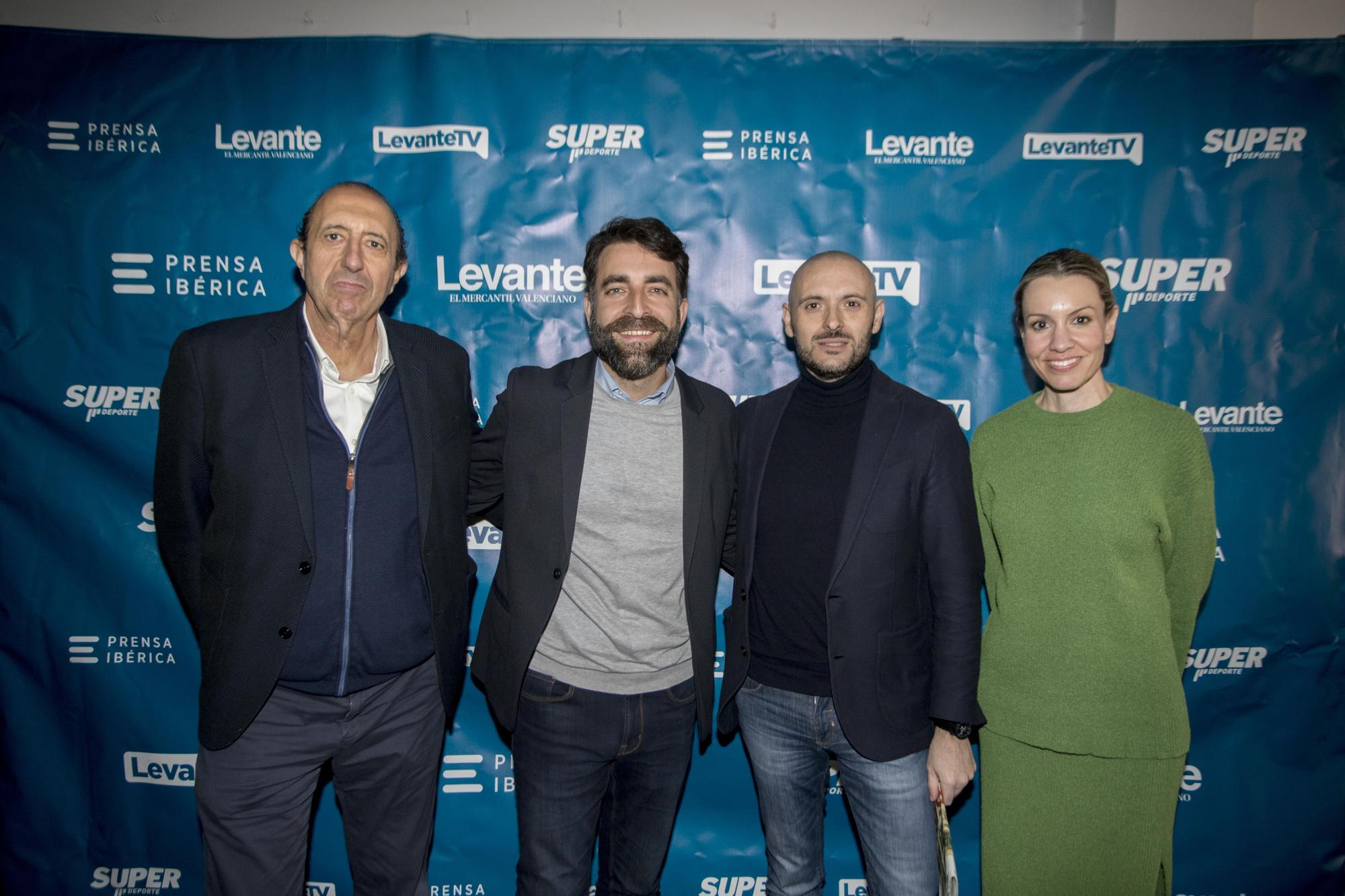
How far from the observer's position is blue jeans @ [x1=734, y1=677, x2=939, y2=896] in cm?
177

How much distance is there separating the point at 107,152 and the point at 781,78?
258 cm

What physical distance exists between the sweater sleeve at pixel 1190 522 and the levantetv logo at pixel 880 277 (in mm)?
1108

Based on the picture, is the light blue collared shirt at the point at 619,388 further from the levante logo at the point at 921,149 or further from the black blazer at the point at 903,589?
the levante logo at the point at 921,149

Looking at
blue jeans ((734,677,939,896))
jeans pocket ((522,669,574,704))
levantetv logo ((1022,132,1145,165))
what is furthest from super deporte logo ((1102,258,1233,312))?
jeans pocket ((522,669,574,704))

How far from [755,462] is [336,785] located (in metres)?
1.50

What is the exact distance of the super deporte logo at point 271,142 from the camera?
8.13ft

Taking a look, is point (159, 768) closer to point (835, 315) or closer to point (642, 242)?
point (642, 242)

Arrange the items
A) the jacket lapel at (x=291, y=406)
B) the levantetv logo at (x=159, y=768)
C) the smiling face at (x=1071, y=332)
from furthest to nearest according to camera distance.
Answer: the levantetv logo at (x=159, y=768) < the smiling face at (x=1071, y=332) < the jacket lapel at (x=291, y=406)

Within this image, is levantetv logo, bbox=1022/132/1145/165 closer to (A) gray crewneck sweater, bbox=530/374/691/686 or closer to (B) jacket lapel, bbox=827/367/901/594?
(B) jacket lapel, bbox=827/367/901/594

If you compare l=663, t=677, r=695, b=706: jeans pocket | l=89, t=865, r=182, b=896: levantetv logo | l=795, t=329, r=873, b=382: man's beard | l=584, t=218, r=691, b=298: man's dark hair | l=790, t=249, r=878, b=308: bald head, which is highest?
l=584, t=218, r=691, b=298: man's dark hair

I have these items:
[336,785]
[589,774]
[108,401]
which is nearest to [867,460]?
[589,774]

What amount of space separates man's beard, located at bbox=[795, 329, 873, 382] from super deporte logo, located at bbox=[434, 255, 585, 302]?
1.07 metres

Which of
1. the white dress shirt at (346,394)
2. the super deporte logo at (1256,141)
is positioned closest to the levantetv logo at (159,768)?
the white dress shirt at (346,394)

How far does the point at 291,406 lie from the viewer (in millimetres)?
1622
